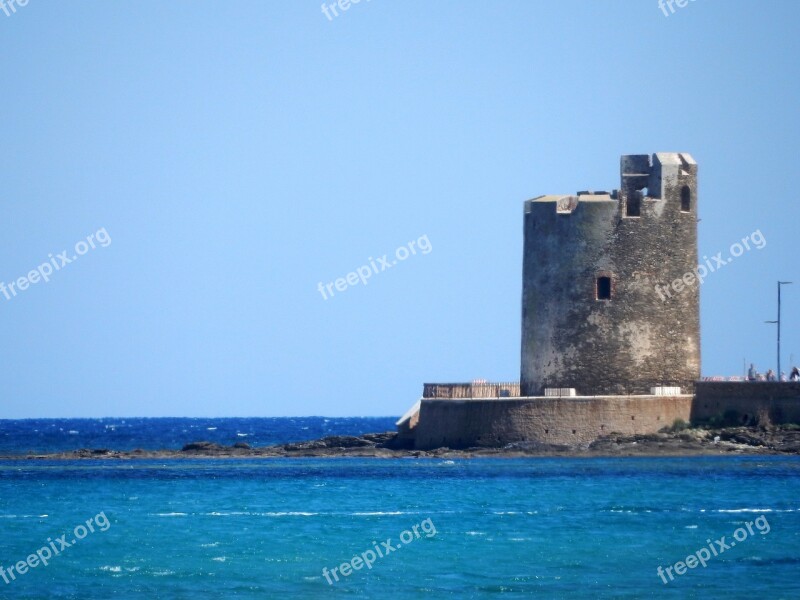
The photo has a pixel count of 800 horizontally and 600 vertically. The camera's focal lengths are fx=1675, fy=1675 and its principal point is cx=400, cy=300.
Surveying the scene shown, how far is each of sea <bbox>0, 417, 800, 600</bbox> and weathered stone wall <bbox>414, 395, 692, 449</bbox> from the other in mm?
873

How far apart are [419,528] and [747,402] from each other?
42.9 ft

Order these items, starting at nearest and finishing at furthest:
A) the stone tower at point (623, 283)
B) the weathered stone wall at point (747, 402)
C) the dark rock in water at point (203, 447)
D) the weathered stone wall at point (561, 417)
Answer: the weathered stone wall at point (561, 417) < the weathered stone wall at point (747, 402) < the stone tower at point (623, 283) < the dark rock in water at point (203, 447)

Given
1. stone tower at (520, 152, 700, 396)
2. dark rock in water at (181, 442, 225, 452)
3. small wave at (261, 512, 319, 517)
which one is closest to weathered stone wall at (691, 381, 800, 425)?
stone tower at (520, 152, 700, 396)

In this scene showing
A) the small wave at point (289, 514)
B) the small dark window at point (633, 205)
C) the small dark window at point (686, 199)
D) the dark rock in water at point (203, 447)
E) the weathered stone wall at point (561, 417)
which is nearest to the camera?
the small wave at point (289, 514)

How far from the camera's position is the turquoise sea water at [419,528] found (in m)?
18.7

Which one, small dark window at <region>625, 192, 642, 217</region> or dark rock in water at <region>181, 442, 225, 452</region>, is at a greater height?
small dark window at <region>625, 192, 642, 217</region>

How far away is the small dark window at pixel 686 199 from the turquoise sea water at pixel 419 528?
256 inches

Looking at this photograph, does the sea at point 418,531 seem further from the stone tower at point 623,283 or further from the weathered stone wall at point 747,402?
the stone tower at point 623,283

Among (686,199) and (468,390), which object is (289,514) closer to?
(468,390)

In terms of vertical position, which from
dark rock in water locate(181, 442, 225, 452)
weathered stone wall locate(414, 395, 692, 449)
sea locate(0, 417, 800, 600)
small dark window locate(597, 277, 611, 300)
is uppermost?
small dark window locate(597, 277, 611, 300)

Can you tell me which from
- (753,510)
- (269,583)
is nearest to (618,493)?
(753,510)

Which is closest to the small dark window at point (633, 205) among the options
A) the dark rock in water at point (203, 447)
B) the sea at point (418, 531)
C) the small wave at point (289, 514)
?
the sea at point (418, 531)

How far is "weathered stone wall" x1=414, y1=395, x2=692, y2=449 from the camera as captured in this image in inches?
1331

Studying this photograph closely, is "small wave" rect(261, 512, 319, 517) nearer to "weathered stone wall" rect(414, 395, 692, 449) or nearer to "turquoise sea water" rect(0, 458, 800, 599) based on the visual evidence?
"turquoise sea water" rect(0, 458, 800, 599)
